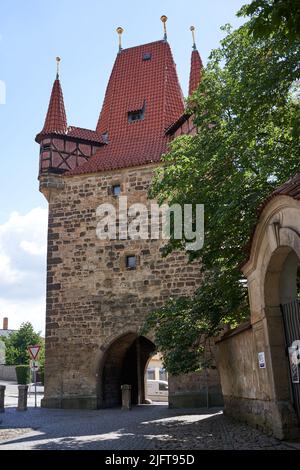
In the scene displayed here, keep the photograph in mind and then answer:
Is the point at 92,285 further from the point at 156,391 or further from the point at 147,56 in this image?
the point at 156,391

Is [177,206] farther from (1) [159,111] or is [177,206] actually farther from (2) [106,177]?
(1) [159,111]

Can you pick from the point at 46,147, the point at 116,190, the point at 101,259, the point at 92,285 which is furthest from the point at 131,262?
the point at 46,147

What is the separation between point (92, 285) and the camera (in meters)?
17.2

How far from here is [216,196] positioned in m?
9.86

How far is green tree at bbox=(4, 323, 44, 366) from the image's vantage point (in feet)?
142

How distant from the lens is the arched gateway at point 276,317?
6407 mm

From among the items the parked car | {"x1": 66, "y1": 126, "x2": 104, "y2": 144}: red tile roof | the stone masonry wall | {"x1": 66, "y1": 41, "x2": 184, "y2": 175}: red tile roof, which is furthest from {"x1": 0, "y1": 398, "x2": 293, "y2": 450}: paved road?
the parked car

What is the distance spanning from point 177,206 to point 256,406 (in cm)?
422

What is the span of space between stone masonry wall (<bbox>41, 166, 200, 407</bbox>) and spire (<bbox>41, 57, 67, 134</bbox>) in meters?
3.00

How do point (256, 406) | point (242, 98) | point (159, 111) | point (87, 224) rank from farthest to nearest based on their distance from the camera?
point (159, 111) < point (87, 224) < point (242, 98) < point (256, 406)

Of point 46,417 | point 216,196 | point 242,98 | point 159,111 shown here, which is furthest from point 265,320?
point 159,111

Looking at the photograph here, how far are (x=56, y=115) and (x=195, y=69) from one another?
5.86m

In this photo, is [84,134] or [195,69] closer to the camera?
[195,69]

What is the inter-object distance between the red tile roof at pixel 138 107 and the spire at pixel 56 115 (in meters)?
1.72
